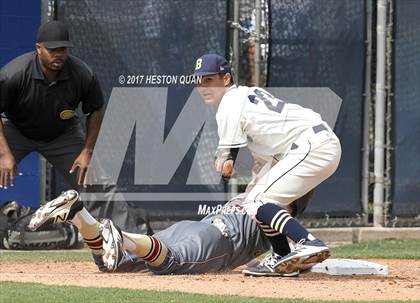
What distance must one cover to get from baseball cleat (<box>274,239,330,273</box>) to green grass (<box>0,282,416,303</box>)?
1.23 m

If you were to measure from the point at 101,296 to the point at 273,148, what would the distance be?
92.7 inches

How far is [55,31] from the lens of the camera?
9727mm

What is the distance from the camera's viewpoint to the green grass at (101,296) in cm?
684

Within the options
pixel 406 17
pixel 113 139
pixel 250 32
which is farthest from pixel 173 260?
pixel 406 17

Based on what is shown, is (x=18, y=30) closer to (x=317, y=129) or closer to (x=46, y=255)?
(x=46, y=255)

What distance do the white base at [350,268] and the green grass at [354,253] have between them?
1.63 m

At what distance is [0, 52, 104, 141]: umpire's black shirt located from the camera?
32.6 feet

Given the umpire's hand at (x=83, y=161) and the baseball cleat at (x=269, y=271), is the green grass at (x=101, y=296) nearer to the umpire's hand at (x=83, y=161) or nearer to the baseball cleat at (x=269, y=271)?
the baseball cleat at (x=269, y=271)

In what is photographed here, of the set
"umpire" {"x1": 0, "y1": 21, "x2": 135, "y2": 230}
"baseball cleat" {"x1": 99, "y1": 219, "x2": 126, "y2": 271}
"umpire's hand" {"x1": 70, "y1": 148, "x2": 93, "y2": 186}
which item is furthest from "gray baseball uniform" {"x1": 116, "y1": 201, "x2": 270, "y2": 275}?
"umpire" {"x1": 0, "y1": 21, "x2": 135, "y2": 230}

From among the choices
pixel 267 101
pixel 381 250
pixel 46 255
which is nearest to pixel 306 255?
pixel 267 101

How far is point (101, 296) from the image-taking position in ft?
22.9

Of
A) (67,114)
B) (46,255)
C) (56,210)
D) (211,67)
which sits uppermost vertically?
(211,67)

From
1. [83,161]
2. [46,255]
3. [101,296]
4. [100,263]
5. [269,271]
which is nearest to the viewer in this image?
[101,296]

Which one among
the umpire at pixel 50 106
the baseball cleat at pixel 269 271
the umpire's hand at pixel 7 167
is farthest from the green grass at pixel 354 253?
the baseball cleat at pixel 269 271
